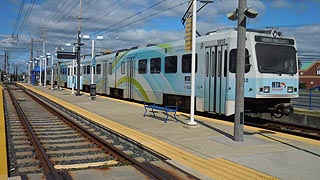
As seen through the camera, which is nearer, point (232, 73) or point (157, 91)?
point (232, 73)

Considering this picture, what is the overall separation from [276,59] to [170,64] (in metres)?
5.36

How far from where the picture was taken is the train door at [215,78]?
13.5 meters

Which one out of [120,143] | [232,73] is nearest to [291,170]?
[120,143]

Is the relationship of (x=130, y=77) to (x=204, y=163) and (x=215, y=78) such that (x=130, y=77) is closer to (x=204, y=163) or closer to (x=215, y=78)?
(x=215, y=78)

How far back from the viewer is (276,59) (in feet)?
44.8

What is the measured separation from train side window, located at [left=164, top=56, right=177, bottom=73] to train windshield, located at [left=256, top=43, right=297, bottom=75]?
15.5ft

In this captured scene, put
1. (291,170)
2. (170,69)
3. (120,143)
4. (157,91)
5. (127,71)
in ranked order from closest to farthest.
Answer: (291,170) < (120,143) < (170,69) < (157,91) < (127,71)

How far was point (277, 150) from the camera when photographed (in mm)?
8414

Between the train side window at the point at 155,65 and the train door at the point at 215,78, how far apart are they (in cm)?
444

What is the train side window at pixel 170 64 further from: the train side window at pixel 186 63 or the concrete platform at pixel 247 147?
the concrete platform at pixel 247 147

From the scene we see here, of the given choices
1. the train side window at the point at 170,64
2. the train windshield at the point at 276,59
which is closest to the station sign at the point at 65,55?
the train side window at the point at 170,64

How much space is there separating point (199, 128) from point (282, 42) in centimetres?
490

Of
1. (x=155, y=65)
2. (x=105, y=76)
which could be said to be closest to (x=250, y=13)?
(x=155, y=65)

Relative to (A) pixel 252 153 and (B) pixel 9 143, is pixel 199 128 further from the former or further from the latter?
(B) pixel 9 143
